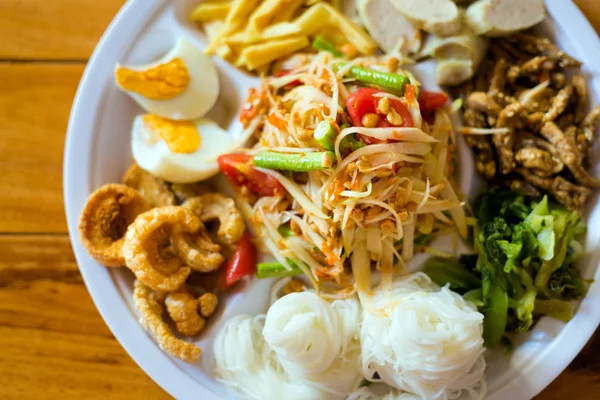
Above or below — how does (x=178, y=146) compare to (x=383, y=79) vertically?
below

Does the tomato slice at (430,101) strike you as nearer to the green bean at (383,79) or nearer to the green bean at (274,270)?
the green bean at (383,79)

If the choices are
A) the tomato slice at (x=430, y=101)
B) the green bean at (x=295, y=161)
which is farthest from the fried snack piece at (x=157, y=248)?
the tomato slice at (x=430, y=101)

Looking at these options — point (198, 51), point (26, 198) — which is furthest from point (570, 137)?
point (26, 198)

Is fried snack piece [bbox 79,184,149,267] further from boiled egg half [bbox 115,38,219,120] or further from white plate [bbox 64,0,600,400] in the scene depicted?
boiled egg half [bbox 115,38,219,120]

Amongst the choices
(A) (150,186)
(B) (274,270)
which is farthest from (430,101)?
(A) (150,186)

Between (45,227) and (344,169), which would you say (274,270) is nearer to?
(344,169)

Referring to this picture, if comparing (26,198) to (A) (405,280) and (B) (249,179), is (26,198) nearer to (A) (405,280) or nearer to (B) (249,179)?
(B) (249,179)

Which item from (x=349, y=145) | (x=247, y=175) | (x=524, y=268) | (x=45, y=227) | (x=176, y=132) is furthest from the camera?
(x=45, y=227)
